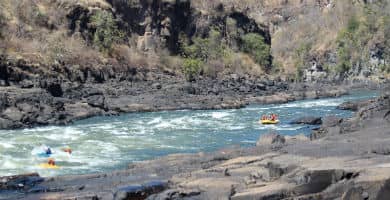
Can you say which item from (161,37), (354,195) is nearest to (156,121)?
(354,195)

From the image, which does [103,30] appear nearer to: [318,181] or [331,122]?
[331,122]

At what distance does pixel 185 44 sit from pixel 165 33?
17.4 ft

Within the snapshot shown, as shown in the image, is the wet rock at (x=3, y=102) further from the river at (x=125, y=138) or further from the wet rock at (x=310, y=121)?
the wet rock at (x=310, y=121)

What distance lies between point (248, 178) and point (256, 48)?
109 m

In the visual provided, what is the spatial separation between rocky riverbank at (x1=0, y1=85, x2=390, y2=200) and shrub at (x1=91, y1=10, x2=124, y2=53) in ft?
234

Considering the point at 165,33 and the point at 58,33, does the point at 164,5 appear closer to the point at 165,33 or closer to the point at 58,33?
the point at 165,33

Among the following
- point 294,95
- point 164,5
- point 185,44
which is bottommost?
point 294,95

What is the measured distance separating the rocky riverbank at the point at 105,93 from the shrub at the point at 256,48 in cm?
2357

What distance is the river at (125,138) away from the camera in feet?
92.5

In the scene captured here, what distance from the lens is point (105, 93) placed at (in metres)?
71.3

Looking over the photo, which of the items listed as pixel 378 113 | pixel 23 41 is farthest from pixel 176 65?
pixel 378 113

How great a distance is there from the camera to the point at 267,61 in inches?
4968

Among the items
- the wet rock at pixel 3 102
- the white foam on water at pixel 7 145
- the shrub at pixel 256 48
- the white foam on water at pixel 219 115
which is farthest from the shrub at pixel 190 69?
the white foam on water at pixel 7 145

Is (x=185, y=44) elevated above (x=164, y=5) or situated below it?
below
